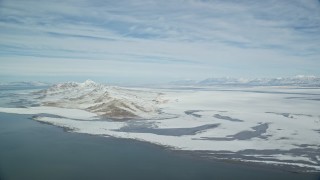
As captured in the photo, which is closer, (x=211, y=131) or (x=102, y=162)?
(x=102, y=162)

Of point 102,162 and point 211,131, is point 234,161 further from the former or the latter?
point 211,131

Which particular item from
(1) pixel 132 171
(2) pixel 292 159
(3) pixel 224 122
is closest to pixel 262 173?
(2) pixel 292 159

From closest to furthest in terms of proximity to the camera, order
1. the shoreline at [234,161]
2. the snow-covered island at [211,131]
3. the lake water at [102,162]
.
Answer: the lake water at [102,162] → the shoreline at [234,161] → the snow-covered island at [211,131]

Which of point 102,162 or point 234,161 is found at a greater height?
point 234,161

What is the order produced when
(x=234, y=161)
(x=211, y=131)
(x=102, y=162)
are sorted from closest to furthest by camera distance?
(x=102, y=162)
(x=234, y=161)
(x=211, y=131)

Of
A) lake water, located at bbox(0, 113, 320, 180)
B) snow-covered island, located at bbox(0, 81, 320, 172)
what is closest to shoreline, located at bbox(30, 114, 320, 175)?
snow-covered island, located at bbox(0, 81, 320, 172)

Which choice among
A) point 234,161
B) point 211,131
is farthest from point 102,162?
point 211,131

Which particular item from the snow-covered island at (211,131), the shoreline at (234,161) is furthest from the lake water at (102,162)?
the snow-covered island at (211,131)

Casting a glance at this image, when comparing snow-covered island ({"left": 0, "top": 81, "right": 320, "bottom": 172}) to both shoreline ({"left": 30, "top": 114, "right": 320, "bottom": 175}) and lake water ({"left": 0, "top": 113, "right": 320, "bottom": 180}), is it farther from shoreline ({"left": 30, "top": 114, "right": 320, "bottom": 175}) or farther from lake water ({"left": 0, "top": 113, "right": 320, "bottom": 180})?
lake water ({"left": 0, "top": 113, "right": 320, "bottom": 180})

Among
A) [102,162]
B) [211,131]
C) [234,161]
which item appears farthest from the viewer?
[211,131]

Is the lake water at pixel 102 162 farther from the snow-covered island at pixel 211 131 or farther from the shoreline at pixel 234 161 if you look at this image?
the snow-covered island at pixel 211 131
